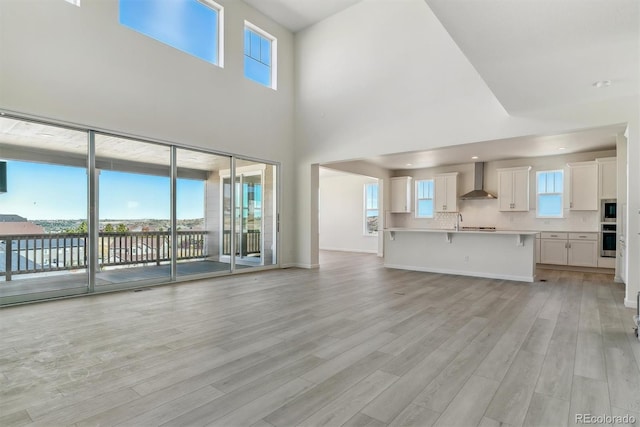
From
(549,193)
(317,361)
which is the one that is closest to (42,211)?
(317,361)

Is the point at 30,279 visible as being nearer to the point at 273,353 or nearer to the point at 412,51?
the point at 273,353

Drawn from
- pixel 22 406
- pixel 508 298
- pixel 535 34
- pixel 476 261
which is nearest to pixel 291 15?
pixel 535 34

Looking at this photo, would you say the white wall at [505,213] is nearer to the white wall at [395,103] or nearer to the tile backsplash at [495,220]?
the tile backsplash at [495,220]

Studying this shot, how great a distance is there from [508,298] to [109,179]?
250 inches

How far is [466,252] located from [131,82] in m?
6.84

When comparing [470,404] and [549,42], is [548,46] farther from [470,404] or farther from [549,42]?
[470,404]

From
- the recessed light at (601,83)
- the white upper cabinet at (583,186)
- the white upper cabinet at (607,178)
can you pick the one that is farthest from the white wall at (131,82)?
the white upper cabinet at (607,178)

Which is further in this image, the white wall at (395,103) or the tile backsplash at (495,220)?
the tile backsplash at (495,220)

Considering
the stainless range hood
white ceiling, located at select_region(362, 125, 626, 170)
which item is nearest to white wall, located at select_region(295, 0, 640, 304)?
white ceiling, located at select_region(362, 125, 626, 170)

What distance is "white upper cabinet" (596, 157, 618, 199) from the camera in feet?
23.1

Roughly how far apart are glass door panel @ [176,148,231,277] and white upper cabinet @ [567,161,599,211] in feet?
26.0

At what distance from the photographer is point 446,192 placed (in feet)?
30.9

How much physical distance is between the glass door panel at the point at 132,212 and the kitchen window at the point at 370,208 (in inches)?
284

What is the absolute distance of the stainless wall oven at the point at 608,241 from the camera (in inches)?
277
